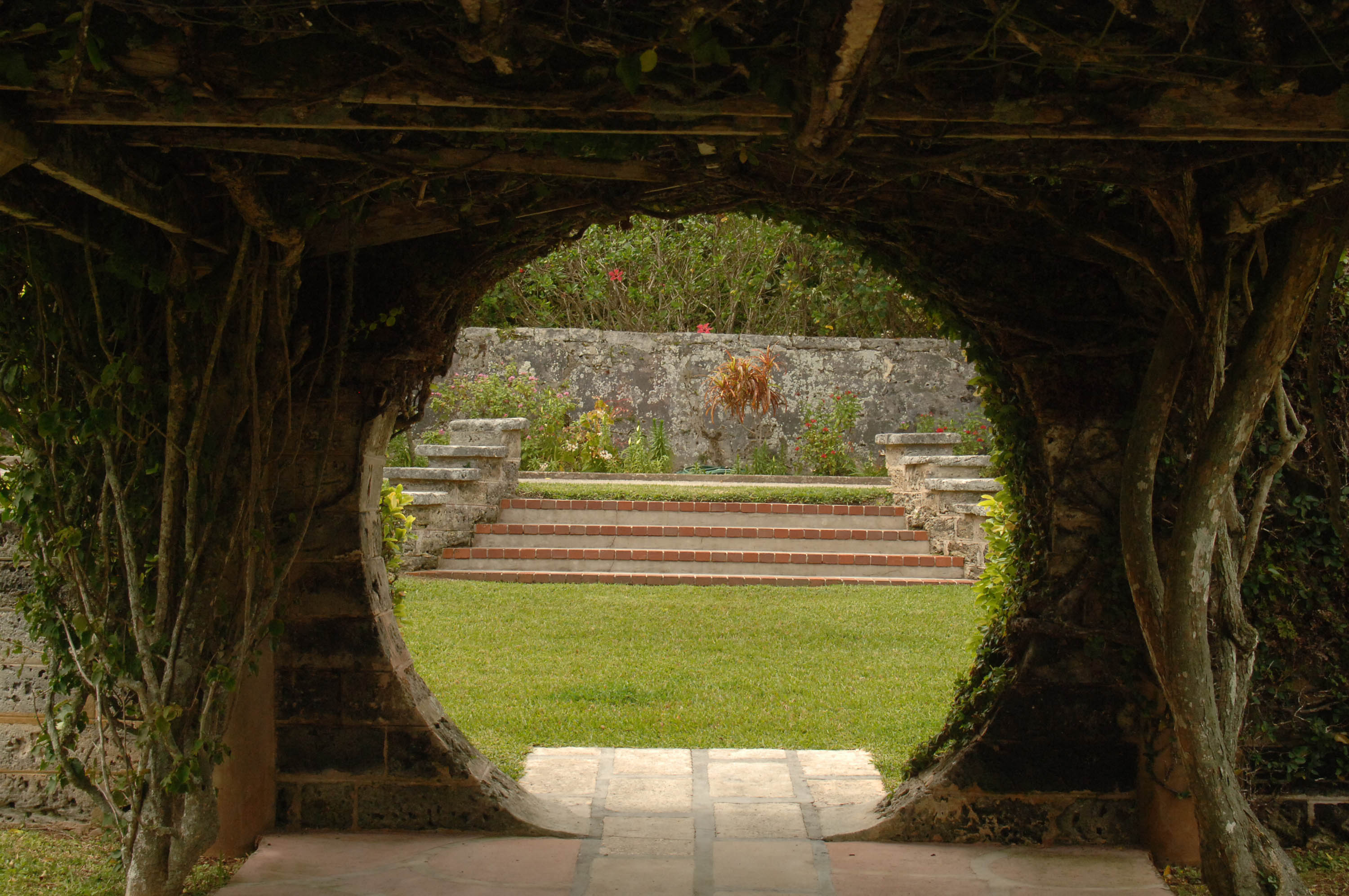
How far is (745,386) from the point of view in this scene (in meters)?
11.8

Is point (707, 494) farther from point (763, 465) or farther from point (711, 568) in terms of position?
point (763, 465)

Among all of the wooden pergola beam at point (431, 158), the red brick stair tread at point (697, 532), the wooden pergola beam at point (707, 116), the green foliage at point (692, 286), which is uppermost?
the green foliage at point (692, 286)

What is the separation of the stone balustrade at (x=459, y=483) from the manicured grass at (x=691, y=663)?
0.53 meters

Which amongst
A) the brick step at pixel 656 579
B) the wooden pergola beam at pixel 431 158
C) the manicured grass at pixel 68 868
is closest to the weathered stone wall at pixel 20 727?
the manicured grass at pixel 68 868

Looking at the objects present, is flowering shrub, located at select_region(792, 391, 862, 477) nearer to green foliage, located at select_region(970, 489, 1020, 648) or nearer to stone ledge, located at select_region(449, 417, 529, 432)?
stone ledge, located at select_region(449, 417, 529, 432)

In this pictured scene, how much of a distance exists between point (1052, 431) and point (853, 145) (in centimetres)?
141

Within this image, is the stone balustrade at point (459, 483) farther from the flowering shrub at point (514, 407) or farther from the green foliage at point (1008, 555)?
the green foliage at point (1008, 555)

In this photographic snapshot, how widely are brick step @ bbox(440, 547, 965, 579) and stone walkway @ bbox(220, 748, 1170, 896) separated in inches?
189

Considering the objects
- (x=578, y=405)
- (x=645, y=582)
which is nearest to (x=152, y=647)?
(x=645, y=582)

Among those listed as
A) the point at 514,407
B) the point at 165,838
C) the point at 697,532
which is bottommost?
the point at 165,838

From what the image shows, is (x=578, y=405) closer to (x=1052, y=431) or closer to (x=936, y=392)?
(x=936, y=392)

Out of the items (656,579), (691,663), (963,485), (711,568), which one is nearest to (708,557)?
(711,568)

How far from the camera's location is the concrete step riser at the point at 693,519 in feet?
31.0

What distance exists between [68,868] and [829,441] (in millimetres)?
9623
